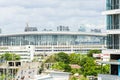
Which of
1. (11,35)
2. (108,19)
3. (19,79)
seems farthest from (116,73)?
(11,35)

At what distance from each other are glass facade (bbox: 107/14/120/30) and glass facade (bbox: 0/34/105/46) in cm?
12228

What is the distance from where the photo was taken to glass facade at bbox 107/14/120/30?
78.6 ft

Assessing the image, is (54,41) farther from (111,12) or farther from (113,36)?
(111,12)

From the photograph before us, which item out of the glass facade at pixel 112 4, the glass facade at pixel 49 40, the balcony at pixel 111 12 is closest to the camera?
the balcony at pixel 111 12

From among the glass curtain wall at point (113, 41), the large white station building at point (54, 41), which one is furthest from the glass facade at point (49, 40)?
the glass curtain wall at point (113, 41)

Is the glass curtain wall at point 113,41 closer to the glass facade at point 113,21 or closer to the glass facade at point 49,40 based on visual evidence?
the glass facade at point 113,21

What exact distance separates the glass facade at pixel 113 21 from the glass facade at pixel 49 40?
122 meters

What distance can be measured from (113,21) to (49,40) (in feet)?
408

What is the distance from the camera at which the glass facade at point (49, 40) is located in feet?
489

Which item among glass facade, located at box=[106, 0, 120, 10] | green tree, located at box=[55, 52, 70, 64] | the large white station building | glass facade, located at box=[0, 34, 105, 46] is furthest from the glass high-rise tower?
glass facade, located at box=[0, 34, 105, 46]

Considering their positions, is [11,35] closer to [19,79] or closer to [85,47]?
[85,47]

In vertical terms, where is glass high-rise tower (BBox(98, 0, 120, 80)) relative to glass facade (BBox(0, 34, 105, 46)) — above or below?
above

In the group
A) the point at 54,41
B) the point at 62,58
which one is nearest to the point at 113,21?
the point at 62,58

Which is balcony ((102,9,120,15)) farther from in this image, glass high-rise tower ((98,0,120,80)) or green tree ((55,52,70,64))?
green tree ((55,52,70,64))
